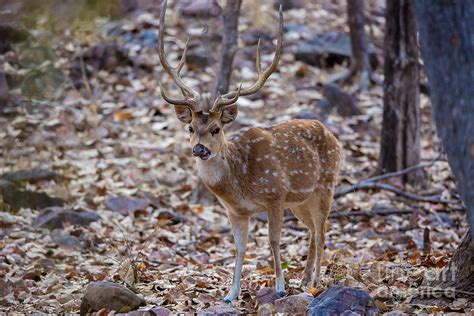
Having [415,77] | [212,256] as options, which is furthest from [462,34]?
[415,77]

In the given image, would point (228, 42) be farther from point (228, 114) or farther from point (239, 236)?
point (239, 236)

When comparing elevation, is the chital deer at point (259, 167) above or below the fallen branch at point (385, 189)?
above

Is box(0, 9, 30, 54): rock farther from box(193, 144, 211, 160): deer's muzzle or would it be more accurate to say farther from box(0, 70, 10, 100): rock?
box(193, 144, 211, 160): deer's muzzle

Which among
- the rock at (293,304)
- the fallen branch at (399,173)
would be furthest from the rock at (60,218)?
the rock at (293,304)

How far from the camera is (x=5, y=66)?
340 inches

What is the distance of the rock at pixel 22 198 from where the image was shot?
37.0 ft

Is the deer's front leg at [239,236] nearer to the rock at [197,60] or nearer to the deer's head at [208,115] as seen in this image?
the deer's head at [208,115]

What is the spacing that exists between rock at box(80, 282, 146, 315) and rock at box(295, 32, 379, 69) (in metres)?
12.2

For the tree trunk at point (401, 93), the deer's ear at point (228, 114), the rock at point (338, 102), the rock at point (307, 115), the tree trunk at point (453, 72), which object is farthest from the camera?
the rock at point (338, 102)

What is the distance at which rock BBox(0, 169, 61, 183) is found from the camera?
11.9m

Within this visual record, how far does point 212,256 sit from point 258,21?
10.7 meters

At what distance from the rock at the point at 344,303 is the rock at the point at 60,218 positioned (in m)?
5.05

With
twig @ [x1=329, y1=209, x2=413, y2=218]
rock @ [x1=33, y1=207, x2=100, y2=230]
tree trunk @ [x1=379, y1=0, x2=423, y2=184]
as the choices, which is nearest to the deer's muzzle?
rock @ [x1=33, y1=207, x2=100, y2=230]

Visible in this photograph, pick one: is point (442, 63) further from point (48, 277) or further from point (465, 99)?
point (48, 277)
